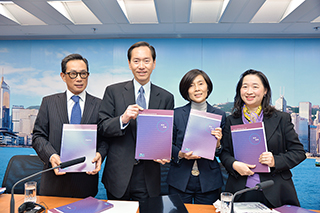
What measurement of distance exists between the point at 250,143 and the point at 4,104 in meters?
5.58

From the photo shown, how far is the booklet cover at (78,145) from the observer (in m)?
1.40

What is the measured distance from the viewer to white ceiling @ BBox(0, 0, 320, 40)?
3148 mm

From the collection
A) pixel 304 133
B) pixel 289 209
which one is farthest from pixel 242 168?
pixel 304 133

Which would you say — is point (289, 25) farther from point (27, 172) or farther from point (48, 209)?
point (27, 172)

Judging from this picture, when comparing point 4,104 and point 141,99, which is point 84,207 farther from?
point 4,104

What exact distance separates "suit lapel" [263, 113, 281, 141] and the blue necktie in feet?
4.96

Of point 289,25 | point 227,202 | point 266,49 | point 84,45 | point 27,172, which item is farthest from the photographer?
point 84,45

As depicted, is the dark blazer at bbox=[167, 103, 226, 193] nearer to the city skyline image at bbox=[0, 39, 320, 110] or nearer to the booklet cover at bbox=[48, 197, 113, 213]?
the booklet cover at bbox=[48, 197, 113, 213]

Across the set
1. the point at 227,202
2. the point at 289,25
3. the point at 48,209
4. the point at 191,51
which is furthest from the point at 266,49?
the point at 48,209

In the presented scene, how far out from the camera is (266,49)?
432 centimetres

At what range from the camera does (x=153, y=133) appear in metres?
1.45

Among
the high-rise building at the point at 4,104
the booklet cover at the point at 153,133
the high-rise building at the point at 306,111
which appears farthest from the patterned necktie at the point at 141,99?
the high-rise building at the point at 4,104

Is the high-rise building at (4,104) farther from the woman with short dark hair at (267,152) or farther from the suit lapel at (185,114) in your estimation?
the woman with short dark hair at (267,152)

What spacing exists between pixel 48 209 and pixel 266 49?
4.73 m
